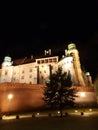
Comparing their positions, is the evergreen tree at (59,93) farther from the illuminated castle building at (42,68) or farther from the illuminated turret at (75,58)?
the illuminated turret at (75,58)

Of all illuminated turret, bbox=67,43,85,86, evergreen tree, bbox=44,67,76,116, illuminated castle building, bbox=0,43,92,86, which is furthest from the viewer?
illuminated castle building, bbox=0,43,92,86

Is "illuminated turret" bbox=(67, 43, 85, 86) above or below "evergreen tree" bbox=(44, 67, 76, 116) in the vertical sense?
above

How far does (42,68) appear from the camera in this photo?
7044 centimetres

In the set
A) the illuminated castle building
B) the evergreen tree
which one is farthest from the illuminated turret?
the evergreen tree

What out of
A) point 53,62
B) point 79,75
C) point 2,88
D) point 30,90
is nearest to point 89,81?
point 79,75

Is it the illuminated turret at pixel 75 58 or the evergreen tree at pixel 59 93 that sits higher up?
the illuminated turret at pixel 75 58

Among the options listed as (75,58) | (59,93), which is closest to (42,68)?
(75,58)

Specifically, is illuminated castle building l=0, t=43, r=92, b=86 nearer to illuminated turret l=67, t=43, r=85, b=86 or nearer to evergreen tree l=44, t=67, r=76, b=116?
illuminated turret l=67, t=43, r=85, b=86

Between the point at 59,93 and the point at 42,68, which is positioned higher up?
the point at 42,68

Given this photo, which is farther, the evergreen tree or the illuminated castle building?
the illuminated castle building

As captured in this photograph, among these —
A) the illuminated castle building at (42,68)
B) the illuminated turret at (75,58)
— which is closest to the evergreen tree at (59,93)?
the illuminated castle building at (42,68)

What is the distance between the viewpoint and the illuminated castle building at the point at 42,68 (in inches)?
2628

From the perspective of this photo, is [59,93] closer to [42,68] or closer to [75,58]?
[75,58]

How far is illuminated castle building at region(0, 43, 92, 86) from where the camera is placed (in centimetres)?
6675
